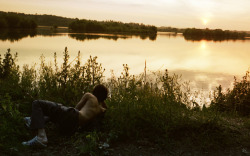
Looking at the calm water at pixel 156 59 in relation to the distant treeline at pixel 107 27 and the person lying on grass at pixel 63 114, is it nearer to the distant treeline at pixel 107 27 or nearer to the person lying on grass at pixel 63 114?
the person lying on grass at pixel 63 114

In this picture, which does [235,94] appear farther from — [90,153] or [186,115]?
[90,153]

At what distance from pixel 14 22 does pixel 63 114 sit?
2510 inches

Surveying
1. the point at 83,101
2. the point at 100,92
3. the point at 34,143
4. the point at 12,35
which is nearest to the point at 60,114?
the point at 83,101

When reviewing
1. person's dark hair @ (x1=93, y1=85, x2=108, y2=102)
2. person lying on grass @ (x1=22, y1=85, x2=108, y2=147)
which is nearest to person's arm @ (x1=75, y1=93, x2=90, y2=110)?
person lying on grass @ (x1=22, y1=85, x2=108, y2=147)

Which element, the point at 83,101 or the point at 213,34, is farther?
the point at 213,34

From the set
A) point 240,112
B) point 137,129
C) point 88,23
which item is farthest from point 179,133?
point 88,23

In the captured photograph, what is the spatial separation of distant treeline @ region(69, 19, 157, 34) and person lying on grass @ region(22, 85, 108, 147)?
63.4 m

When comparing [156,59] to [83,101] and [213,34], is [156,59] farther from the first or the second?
[213,34]

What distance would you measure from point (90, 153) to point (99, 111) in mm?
1127

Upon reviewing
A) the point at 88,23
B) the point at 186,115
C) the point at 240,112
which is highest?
the point at 88,23

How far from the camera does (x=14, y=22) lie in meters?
61.2

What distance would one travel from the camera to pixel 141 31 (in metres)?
79.4

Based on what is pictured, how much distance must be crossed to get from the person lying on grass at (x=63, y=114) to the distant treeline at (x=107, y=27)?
63.4m

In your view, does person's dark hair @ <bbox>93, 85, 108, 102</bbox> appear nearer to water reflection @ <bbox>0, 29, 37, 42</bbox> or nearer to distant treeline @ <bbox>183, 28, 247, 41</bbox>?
water reflection @ <bbox>0, 29, 37, 42</bbox>
